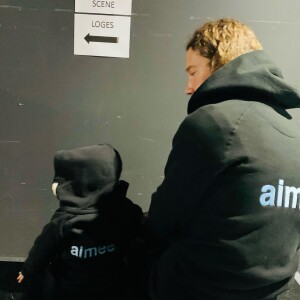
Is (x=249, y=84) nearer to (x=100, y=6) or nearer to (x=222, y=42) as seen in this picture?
(x=222, y=42)

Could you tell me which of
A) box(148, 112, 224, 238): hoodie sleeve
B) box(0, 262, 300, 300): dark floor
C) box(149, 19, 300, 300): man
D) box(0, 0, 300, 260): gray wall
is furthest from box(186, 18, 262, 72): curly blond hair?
box(0, 262, 300, 300): dark floor

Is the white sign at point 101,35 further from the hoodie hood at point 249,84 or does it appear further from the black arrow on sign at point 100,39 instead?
the hoodie hood at point 249,84

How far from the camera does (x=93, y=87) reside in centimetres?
183

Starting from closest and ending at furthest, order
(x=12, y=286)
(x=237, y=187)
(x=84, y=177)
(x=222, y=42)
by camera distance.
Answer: (x=237, y=187), (x=222, y=42), (x=84, y=177), (x=12, y=286)

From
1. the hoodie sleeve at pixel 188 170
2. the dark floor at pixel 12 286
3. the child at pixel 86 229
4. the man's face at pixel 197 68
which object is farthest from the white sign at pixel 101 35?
the dark floor at pixel 12 286

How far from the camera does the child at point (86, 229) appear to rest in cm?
140

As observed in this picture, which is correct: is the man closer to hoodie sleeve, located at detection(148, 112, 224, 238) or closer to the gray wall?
hoodie sleeve, located at detection(148, 112, 224, 238)

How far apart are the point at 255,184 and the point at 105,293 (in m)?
0.90

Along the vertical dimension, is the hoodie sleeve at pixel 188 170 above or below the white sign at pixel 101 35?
below

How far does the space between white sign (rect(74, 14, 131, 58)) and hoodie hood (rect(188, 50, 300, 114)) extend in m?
0.86

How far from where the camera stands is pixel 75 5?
1.74 meters

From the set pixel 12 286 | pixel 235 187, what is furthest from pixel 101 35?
pixel 12 286

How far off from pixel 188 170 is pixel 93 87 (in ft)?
3.27

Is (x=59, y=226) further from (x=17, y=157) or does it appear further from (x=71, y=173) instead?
(x=17, y=157)
